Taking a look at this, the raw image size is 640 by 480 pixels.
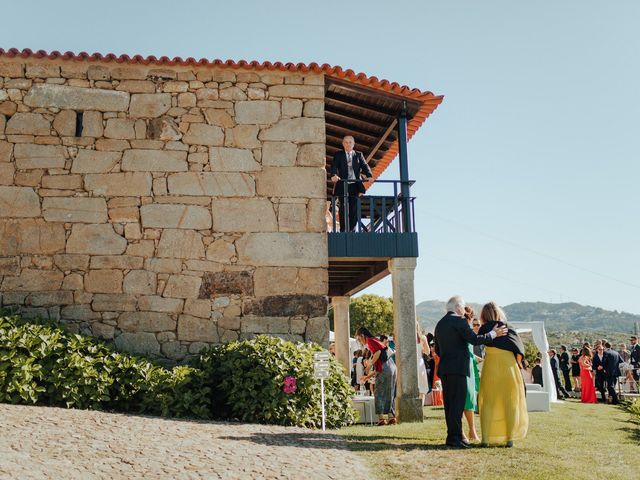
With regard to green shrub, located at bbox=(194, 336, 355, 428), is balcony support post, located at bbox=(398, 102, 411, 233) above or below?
above

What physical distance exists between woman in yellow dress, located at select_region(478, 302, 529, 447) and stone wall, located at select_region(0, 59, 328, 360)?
3.20 meters

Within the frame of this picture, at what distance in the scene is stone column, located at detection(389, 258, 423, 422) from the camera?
9.45 meters

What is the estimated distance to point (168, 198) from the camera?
964cm

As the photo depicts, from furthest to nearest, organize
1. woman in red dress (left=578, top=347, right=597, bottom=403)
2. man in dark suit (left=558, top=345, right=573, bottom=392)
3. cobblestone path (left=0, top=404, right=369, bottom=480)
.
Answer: man in dark suit (left=558, top=345, right=573, bottom=392)
woman in red dress (left=578, top=347, right=597, bottom=403)
cobblestone path (left=0, top=404, right=369, bottom=480)

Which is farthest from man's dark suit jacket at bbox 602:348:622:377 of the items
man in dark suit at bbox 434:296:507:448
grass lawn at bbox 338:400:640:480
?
man in dark suit at bbox 434:296:507:448

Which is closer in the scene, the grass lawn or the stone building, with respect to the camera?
the grass lawn

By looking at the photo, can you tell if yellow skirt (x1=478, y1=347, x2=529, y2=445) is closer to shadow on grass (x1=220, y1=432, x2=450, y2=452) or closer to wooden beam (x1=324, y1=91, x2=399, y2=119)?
shadow on grass (x1=220, y1=432, x2=450, y2=452)

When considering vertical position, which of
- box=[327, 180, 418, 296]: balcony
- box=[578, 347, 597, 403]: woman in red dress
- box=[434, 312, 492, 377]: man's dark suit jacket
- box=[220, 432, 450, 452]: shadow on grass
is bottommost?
A: box=[220, 432, 450, 452]: shadow on grass

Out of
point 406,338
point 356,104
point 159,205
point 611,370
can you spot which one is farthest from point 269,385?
point 611,370

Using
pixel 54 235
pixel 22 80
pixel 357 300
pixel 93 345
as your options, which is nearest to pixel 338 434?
pixel 93 345

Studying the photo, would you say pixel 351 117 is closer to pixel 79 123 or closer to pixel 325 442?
pixel 79 123

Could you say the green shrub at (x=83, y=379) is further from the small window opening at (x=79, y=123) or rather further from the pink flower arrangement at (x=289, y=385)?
the small window opening at (x=79, y=123)

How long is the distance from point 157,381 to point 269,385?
1.44m

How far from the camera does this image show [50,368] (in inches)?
315
